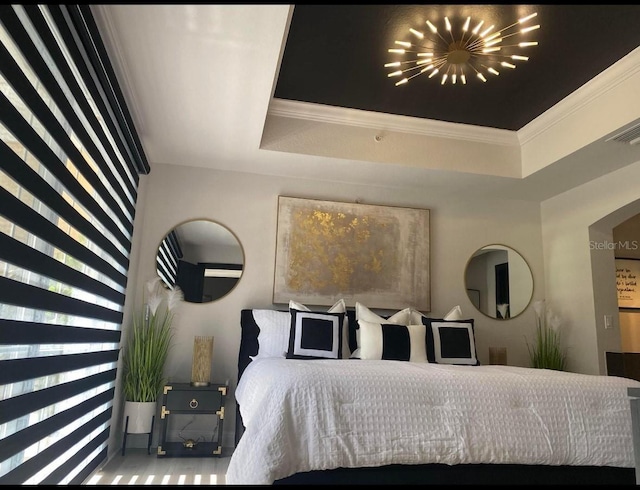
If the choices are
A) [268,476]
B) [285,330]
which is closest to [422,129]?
[285,330]

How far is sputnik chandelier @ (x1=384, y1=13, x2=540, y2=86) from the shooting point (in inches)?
110

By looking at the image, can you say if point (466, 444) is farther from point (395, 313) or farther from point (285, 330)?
point (395, 313)

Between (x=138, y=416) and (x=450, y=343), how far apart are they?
246 centimetres

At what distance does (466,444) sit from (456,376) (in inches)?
13.2

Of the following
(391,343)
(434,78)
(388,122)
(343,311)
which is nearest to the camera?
(434,78)

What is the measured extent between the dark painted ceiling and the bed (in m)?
2.01

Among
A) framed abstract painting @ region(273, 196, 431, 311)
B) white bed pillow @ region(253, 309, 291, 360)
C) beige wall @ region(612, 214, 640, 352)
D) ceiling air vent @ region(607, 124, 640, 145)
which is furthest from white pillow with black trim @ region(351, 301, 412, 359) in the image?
beige wall @ region(612, 214, 640, 352)

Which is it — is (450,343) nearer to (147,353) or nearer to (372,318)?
(372,318)

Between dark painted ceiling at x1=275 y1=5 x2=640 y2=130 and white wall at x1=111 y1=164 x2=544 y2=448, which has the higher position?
dark painted ceiling at x1=275 y1=5 x2=640 y2=130

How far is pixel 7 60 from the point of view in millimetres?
→ 1466

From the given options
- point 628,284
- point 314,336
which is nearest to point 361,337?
point 314,336

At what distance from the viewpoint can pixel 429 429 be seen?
2184 mm

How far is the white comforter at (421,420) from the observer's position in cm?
205

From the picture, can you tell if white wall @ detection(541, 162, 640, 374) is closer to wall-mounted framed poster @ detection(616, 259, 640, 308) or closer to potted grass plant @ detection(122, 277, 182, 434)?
wall-mounted framed poster @ detection(616, 259, 640, 308)
